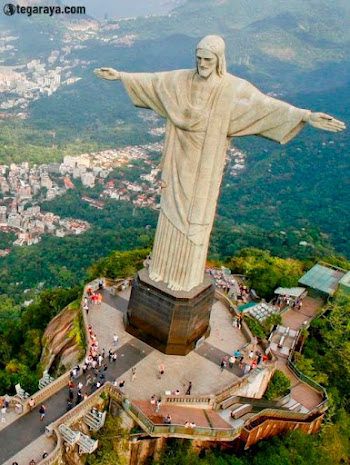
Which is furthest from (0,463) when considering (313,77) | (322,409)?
(313,77)

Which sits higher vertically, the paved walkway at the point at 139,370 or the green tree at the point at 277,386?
the paved walkway at the point at 139,370

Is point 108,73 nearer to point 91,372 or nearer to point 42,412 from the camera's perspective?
point 91,372

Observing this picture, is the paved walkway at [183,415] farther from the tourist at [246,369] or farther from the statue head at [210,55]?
the statue head at [210,55]

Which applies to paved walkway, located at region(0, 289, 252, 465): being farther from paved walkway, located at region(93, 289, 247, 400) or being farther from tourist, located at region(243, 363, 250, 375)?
tourist, located at region(243, 363, 250, 375)

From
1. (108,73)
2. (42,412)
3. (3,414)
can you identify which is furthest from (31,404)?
(108,73)

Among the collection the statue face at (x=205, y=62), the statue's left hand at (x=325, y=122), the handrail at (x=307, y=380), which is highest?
the statue face at (x=205, y=62)

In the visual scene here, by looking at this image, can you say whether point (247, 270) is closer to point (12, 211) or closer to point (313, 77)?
point (12, 211)

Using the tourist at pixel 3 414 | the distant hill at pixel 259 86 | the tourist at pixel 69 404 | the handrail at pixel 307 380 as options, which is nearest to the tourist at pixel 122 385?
the tourist at pixel 69 404
